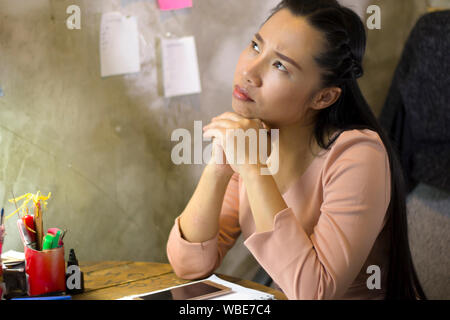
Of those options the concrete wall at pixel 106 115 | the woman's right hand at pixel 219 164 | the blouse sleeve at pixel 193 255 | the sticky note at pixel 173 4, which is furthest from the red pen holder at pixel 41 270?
the sticky note at pixel 173 4

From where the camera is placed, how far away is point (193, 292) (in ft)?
3.18

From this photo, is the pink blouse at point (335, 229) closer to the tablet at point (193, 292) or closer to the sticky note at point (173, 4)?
the tablet at point (193, 292)

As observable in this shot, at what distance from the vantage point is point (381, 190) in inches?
38.1

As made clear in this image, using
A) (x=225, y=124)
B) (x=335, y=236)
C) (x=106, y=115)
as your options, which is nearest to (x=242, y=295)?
(x=335, y=236)

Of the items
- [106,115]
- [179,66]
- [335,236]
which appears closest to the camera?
[335,236]

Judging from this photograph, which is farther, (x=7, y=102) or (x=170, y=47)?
(x=170, y=47)

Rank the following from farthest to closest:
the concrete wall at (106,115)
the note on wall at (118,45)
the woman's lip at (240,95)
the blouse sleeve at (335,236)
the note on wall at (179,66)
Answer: the note on wall at (179,66) → the note on wall at (118,45) → the concrete wall at (106,115) → the woman's lip at (240,95) → the blouse sleeve at (335,236)

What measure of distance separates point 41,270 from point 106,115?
21.8 inches

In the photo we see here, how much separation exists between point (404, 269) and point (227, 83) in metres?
0.78

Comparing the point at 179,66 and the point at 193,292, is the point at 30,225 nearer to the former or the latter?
the point at 193,292

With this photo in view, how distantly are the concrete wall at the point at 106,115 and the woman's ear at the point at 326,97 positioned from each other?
1.46 ft

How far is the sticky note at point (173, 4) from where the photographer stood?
1407 millimetres

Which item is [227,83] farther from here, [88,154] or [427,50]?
[427,50]

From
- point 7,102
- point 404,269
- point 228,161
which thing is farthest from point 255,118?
point 7,102
